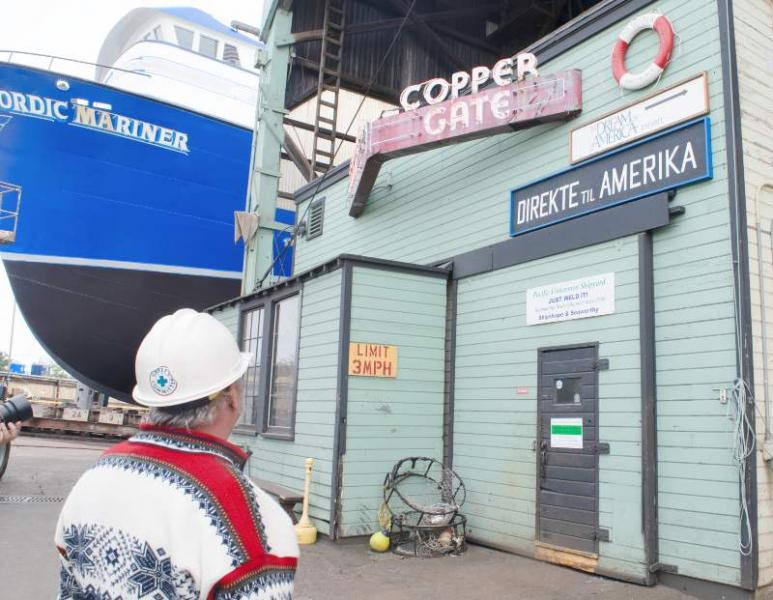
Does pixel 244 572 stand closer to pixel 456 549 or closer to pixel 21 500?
pixel 456 549

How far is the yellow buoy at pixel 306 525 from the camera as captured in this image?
7348 millimetres

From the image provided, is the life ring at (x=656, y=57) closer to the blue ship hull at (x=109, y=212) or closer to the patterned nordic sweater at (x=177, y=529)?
the patterned nordic sweater at (x=177, y=529)

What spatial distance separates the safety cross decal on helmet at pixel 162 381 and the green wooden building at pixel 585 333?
506 cm

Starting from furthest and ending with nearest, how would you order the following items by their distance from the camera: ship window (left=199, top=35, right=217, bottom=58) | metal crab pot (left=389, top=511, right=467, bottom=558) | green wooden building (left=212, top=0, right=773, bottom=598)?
1. ship window (left=199, top=35, right=217, bottom=58)
2. metal crab pot (left=389, top=511, right=467, bottom=558)
3. green wooden building (left=212, top=0, right=773, bottom=598)

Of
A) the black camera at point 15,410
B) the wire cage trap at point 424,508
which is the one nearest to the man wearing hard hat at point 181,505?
the black camera at point 15,410

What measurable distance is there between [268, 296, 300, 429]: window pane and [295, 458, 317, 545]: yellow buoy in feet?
4.52

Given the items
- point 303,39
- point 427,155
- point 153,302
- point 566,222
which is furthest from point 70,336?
point 566,222

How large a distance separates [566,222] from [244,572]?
6.38 meters

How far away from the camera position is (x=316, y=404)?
823cm

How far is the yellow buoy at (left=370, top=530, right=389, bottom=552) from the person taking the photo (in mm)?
7070

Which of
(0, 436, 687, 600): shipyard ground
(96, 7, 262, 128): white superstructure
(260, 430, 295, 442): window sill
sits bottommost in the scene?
(0, 436, 687, 600): shipyard ground

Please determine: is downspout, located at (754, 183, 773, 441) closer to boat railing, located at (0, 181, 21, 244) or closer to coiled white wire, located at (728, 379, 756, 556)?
coiled white wire, located at (728, 379, 756, 556)

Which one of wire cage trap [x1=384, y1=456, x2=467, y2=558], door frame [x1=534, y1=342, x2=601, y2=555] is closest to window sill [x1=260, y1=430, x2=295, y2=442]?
wire cage trap [x1=384, y1=456, x2=467, y2=558]

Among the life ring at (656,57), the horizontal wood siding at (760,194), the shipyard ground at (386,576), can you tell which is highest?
the life ring at (656,57)
